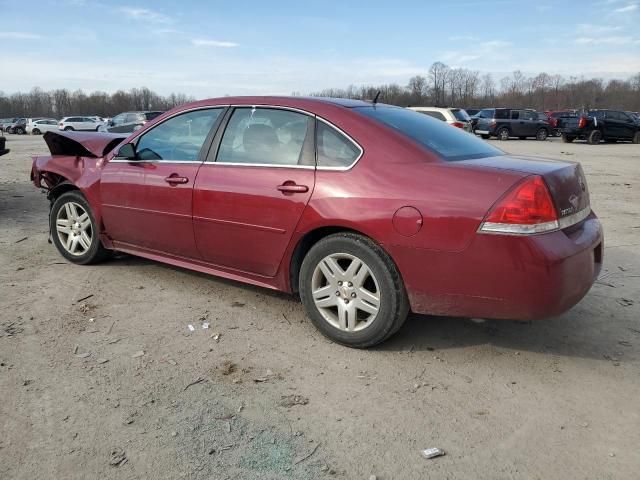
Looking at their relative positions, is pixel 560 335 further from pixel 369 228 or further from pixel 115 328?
pixel 115 328

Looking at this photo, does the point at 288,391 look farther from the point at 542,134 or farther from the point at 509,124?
the point at 542,134

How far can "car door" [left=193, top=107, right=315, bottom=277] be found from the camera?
352 cm

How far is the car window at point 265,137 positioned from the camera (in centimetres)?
361

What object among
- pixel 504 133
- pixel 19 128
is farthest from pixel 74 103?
pixel 504 133

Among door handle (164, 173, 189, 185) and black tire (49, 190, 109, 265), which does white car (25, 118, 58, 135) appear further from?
door handle (164, 173, 189, 185)

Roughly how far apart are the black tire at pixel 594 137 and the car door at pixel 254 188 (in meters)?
27.9

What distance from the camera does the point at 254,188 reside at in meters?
3.64

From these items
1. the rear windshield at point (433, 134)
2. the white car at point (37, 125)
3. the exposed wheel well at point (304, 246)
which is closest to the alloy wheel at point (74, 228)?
the exposed wheel well at point (304, 246)

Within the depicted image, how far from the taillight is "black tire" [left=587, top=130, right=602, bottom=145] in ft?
92.0

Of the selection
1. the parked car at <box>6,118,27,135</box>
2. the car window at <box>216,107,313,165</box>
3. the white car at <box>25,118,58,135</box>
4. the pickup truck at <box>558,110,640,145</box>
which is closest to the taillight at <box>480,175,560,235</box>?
the car window at <box>216,107,313,165</box>

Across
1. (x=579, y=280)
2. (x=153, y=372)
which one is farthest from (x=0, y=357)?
(x=579, y=280)

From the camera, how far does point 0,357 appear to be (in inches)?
128

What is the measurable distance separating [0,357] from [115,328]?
Answer: 2.30 ft

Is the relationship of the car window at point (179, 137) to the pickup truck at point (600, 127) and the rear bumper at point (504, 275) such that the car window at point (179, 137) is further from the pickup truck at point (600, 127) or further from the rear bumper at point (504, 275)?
the pickup truck at point (600, 127)
